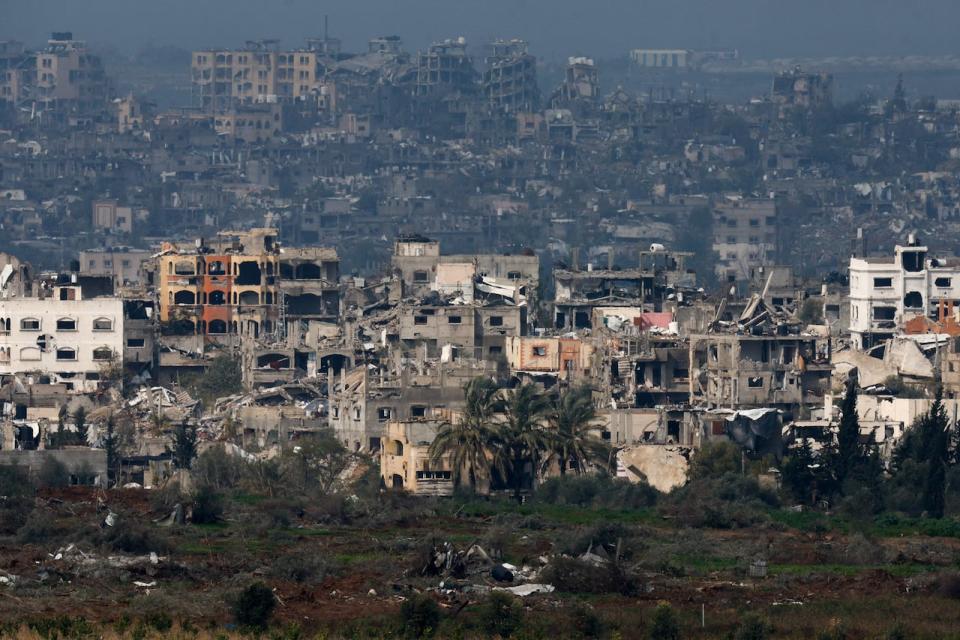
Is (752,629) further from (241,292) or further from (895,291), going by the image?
(241,292)

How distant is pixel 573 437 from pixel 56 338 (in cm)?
2886

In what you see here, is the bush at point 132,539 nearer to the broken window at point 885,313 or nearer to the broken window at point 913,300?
the broken window at point 885,313

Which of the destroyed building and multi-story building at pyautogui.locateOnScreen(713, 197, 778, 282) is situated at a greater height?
multi-story building at pyautogui.locateOnScreen(713, 197, 778, 282)

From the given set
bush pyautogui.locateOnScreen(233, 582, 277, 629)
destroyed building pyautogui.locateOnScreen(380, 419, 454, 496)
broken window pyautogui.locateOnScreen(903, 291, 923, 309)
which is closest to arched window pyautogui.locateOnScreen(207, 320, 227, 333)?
broken window pyautogui.locateOnScreen(903, 291, 923, 309)

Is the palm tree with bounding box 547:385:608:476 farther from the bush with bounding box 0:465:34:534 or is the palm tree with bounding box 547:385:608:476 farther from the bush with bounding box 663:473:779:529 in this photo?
the bush with bounding box 0:465:34:534

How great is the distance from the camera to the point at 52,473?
214 ft

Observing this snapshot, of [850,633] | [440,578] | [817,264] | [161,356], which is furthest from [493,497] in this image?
[817,264]

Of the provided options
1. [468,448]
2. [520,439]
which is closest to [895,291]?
[520,439]

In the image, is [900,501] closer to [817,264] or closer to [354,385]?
[354,385]

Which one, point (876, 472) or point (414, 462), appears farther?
point (414, 462)

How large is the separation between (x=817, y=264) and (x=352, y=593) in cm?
12837

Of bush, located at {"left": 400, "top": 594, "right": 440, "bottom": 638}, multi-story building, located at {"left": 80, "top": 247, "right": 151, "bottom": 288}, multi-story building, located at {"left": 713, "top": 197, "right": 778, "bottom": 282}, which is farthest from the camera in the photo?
multi-story building, located at {"left": 713, "top": 197, "right": 778, "bottom": 282}

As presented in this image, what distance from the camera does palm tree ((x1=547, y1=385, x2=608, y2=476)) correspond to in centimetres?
6650

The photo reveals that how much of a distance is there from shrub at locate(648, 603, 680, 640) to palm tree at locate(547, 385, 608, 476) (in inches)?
896
